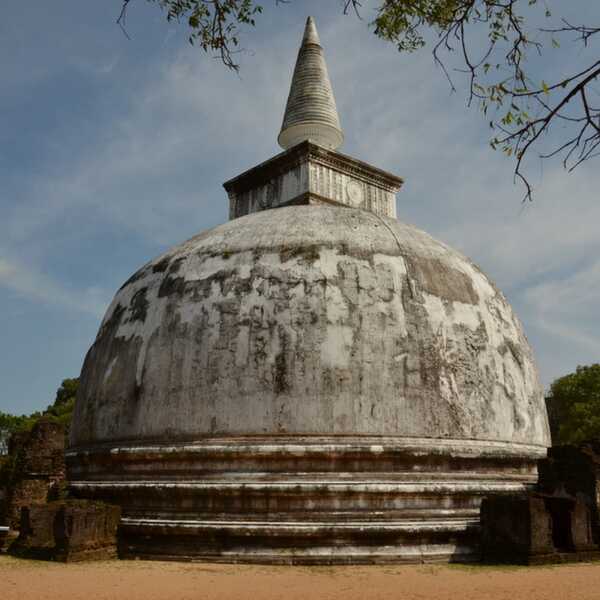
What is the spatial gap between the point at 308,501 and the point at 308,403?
1411 mm

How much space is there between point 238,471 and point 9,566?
3424 millimetres

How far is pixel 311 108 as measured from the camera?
17.6m

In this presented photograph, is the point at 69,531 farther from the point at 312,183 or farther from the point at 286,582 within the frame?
the point at 312,183

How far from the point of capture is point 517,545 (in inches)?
386

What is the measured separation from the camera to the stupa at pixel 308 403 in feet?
33.2

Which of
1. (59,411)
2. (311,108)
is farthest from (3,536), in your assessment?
(59,411)

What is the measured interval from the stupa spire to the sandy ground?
10.9m

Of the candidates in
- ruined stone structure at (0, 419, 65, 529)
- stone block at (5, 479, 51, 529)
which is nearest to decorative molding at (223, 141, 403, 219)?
ruined stone structure at (0, 419, 65, 529)

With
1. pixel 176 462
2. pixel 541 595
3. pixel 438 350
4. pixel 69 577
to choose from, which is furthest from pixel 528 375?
pixel 69 577

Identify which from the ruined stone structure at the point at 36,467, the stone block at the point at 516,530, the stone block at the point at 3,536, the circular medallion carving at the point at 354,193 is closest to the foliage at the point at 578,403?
the circular medallion carving at the point at 354,193

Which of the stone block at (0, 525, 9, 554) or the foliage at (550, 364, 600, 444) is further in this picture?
the foliage at (550, 364, 600, 444)

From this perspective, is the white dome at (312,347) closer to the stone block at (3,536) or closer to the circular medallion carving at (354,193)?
the stone block at (3,536)

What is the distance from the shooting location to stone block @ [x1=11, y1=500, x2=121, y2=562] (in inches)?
395

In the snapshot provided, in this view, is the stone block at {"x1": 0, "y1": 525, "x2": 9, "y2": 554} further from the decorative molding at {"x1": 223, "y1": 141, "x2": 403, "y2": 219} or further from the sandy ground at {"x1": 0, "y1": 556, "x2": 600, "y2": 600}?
the decorative molding at {"x1": 223, "y1": 141, "x2": 403, "y2": 219}
